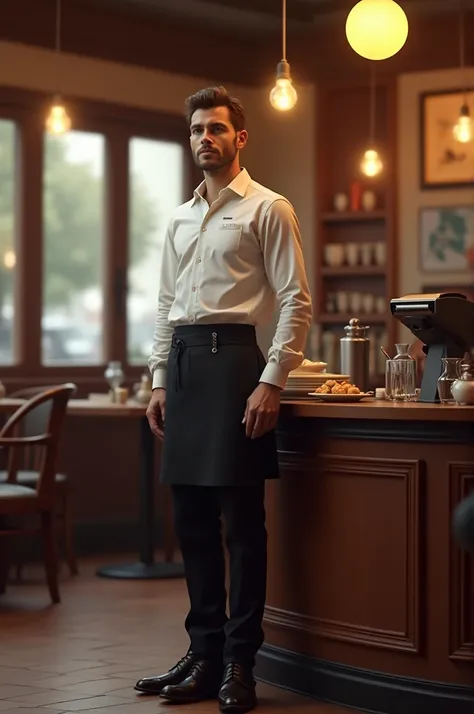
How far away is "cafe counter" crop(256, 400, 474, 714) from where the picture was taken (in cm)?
372

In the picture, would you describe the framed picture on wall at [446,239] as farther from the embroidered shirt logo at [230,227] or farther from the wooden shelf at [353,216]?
the embroidered shirt logo at [230,227]

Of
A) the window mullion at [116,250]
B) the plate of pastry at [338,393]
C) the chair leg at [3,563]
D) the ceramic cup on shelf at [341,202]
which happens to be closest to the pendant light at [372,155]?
the ceramic cup on shelf at [341,202]

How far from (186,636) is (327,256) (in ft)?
13.2

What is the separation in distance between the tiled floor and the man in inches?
6.5

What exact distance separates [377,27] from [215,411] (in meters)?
1.69

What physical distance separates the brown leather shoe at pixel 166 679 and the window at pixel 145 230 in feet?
14.1

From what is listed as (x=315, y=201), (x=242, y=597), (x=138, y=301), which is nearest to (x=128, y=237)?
(x=138, y=301)

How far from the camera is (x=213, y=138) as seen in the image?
397 centimetres

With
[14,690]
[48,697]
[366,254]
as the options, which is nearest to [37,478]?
[14,690]

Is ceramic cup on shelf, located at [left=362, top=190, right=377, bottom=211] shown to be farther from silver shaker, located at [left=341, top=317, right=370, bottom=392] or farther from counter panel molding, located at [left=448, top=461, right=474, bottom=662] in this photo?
counter panel molding, located at [left=448, top=461, right=474, bottom=662]

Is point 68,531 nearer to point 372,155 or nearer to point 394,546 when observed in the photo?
point 372,155

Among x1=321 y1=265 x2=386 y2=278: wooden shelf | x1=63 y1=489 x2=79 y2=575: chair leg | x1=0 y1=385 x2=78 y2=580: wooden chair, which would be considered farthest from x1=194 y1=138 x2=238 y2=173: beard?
x1=321 y1=265 x2=386 y2=278: wooden shelf

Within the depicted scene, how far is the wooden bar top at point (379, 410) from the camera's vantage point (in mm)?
3721

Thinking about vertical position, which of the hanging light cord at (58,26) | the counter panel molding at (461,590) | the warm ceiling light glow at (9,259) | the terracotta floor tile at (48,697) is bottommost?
the terracotta floor tile at (48,697)
